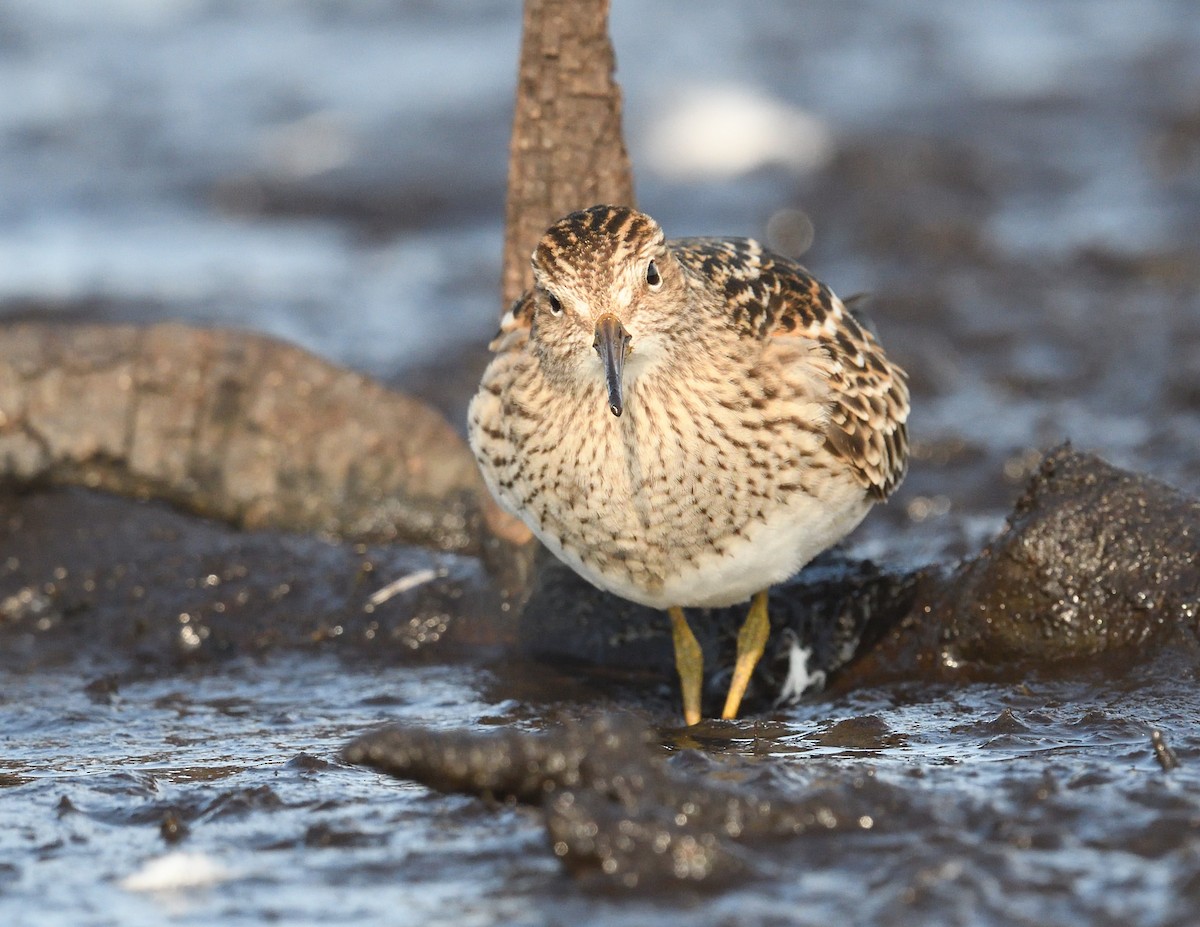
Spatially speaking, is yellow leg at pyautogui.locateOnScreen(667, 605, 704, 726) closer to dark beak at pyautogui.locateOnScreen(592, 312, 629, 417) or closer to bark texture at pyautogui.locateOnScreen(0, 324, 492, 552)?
dark beak at pyautogui.locateOnScreen(592, 312, 629, 417)

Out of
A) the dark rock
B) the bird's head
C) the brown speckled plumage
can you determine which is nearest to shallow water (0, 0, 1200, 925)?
the dark rock


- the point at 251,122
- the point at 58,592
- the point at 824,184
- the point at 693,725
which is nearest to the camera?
the point at 693,725

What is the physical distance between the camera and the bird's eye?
5.19 meters

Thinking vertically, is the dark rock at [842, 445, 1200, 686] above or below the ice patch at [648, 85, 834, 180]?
below

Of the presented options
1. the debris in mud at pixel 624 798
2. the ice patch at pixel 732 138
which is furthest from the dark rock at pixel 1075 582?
the ice patch at pixel 732 138

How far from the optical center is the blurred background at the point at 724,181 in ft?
34.9

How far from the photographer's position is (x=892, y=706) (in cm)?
593

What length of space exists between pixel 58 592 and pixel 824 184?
9.14 meters

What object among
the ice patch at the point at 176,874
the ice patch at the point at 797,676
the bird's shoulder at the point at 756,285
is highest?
the bird's shoulder at the point at 756,285

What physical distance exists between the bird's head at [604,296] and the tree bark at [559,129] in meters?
1.70

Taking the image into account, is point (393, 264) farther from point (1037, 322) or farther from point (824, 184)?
point (1037, 322)

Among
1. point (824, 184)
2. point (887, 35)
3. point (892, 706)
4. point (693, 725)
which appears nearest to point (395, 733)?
point (693, 725)

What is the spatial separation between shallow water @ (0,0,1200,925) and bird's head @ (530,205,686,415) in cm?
124

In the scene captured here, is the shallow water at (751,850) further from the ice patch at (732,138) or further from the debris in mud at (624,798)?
the ice patch at (732,138)
